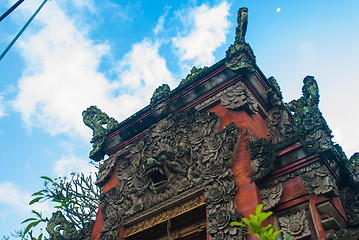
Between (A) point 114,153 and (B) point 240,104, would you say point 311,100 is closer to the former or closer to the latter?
(B) point 240,104

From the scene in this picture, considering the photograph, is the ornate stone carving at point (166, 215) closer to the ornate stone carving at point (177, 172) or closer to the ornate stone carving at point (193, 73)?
the ornate stone carving at point (177, 172)

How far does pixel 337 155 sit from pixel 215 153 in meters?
2.63

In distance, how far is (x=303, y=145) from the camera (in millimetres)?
6941

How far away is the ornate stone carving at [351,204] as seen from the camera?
614 cm

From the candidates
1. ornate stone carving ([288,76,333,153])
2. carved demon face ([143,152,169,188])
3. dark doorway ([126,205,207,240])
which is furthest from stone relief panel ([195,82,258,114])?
dark doorway ([126,205,207,240])

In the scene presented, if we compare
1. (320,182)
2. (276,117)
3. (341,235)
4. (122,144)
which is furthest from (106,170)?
(341,235)

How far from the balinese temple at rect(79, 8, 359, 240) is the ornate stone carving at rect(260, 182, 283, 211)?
22 mm

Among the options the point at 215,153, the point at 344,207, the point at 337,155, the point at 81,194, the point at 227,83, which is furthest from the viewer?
the point at 81,194

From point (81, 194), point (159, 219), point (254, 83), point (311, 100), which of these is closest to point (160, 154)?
point (159, 219)

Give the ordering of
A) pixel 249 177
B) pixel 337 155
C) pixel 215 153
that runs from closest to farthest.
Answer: pixel 337 155 → pixel 249 177 → pixel 215 153

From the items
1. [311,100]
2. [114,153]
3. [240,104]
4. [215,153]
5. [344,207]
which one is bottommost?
[344,207]

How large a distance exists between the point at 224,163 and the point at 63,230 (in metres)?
5.82

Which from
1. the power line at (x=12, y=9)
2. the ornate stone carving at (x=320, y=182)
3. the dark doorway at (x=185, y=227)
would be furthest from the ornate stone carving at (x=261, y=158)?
the power line at (x=12, y=9)

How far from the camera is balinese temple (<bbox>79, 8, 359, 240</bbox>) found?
652 cm
